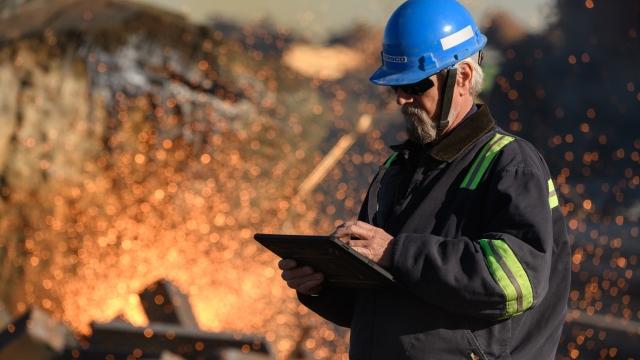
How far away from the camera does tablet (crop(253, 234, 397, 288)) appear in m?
2.68

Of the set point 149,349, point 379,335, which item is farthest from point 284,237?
point 149,349

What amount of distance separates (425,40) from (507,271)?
73cm

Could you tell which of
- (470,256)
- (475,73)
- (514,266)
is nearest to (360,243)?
(470,256)

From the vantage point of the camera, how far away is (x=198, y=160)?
50.5ft

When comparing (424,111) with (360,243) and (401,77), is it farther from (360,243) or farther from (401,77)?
(360,243)

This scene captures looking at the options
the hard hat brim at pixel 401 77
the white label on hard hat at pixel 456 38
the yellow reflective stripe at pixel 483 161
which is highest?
the white label on hard hat at pixel 456 38

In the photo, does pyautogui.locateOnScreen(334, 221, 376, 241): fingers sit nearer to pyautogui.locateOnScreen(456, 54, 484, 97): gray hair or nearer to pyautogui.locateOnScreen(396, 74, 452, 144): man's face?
pyautogui.locateOnScreen(396, 74, 452, 144): man's face

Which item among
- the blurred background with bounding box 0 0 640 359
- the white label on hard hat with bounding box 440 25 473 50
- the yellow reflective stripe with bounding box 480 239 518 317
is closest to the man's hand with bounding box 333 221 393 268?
the yellow reflective stripe with bounding box 480 239 518 317

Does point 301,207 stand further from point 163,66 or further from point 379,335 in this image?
point 379,335

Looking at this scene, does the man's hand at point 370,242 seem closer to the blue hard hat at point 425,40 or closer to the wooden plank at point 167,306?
the blue hard hat at point 425,40

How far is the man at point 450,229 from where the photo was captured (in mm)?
2635

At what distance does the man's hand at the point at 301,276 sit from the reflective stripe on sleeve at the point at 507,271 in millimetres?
595

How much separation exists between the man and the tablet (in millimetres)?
31

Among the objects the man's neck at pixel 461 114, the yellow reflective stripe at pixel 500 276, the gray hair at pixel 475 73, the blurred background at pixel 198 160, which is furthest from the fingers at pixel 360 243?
the blurred background at pixel 198 160
